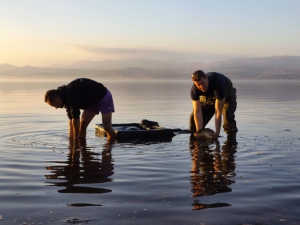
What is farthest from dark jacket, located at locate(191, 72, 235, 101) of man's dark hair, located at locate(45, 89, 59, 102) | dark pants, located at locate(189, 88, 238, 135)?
man's dark hair, located at locate(45, 89, 59, 102)

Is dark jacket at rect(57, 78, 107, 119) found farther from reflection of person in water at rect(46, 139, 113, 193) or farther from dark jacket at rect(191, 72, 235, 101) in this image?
dark jacket at rect(191, 72, 235, 101)

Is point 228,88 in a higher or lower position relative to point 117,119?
higher

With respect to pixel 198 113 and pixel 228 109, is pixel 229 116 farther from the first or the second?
pixel 198 113

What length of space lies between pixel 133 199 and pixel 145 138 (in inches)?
207

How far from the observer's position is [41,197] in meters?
5.46

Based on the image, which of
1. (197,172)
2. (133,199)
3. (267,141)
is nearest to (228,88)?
(267,141)

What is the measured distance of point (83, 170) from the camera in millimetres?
7117

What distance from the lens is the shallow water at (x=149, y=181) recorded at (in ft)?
15.7

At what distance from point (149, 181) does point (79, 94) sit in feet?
12.6

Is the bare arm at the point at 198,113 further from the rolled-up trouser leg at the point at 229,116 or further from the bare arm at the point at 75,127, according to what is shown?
the bare arm at the point at 75,127

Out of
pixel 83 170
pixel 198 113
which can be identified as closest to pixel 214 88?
pixel 198 113

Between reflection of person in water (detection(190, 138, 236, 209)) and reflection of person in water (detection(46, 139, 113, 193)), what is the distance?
116 cm

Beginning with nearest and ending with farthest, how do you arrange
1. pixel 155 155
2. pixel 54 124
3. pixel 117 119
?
1. pixel 155 155
2. pixel 54 124
3. pixel 117 119

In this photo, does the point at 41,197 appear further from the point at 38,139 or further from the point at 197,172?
the point at 38,139
